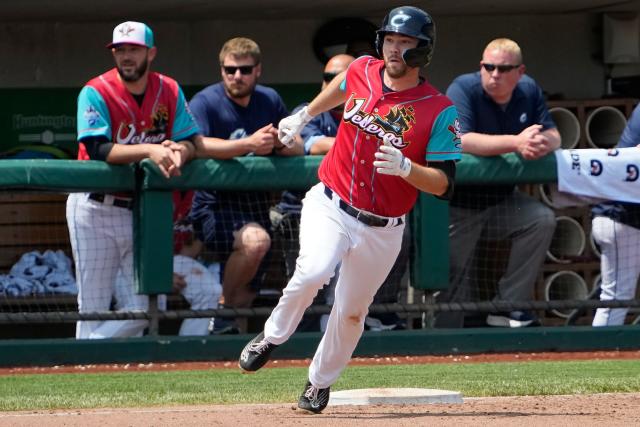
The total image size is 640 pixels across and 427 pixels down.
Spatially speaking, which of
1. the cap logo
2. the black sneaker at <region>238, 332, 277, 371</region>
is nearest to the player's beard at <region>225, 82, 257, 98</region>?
the cap logo

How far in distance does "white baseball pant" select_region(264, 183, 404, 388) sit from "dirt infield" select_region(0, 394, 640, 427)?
0.90ft

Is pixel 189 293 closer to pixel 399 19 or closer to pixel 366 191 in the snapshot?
pixel 366 191

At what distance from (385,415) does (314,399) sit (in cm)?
33

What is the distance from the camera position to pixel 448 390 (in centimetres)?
650

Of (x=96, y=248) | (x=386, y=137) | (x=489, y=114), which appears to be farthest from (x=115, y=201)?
(x=386, y=137)

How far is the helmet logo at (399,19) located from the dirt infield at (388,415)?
5.43 ft

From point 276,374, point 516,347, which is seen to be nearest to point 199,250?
point 276,374

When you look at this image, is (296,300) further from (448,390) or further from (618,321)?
(618,321)

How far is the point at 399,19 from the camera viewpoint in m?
5.56

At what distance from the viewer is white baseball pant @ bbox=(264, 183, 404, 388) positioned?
5527mm

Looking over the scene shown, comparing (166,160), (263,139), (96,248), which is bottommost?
(96,248)

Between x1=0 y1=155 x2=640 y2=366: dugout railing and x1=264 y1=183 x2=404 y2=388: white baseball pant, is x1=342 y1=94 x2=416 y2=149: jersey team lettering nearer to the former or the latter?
Answer: x1=264 y1=183 x2=404 y2=388: white baseball pant

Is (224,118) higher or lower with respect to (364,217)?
higher

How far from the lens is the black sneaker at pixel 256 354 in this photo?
224 inches
